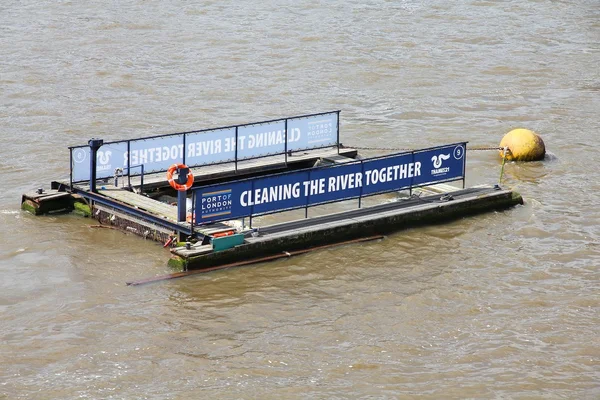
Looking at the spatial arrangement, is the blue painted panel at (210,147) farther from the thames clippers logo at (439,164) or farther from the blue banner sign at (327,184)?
the thames clippers logo at (439,164)

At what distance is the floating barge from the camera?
21453 millimetres

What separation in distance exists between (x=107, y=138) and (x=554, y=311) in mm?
14404

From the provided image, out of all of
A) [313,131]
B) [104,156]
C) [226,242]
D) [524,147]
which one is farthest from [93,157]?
[524,147]

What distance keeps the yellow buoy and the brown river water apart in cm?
39

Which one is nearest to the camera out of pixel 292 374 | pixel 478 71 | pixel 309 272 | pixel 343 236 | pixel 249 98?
pixel 292 374

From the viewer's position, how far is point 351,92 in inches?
1414

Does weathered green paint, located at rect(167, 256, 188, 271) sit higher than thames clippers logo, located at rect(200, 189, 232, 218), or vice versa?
thames clippers logo, located at rect(200, 189, 232, 218)

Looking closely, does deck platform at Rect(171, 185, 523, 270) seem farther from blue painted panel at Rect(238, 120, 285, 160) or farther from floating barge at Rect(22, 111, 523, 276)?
blue painted panel at Rect(238, 120, 285, 160)

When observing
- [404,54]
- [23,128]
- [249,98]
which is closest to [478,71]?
[404,54]

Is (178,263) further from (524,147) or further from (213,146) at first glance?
(524,147)

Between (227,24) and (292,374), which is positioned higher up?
(227,24)

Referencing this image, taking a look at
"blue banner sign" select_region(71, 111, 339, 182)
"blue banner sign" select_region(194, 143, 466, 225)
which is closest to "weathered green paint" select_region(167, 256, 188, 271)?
"blue banner sign" select_region(194, 143, 466, 225)

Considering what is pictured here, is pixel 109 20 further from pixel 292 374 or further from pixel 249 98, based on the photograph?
pixel 292 374

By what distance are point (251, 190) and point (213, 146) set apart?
392 centimetres
